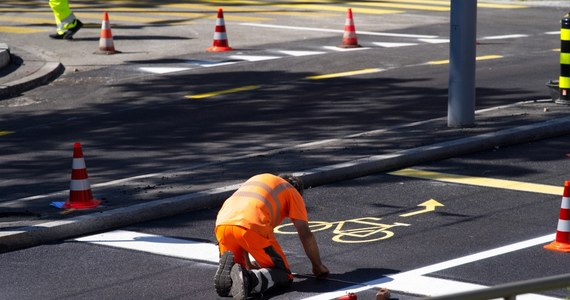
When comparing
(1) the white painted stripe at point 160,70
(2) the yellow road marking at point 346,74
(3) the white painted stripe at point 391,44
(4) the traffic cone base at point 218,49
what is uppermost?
(4) the traffic cone base at point 218,49

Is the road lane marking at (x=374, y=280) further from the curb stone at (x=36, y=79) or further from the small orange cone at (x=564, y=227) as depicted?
the curb stone at (x=36, y=79)

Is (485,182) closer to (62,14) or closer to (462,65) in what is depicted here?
(462,65)

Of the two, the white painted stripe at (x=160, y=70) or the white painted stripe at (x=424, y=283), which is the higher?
the white painted stripe at (x=160, y=70)

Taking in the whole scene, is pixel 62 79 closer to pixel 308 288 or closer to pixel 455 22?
pixel 455 22

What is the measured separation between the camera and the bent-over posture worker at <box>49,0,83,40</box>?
23.1 m

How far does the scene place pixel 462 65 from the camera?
1366 centimetres

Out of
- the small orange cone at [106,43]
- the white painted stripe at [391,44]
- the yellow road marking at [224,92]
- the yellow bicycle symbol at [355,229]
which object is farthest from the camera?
the white painted stripe at [391,44]

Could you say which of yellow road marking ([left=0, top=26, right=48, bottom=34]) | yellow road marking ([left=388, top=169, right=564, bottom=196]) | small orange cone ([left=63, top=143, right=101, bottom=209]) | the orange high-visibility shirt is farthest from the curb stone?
the orange high-visibility shirt

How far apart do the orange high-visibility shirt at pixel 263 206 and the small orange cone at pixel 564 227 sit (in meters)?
2.03

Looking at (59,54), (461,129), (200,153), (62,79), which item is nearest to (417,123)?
(461,129)

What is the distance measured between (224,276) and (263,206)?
23.6 inches

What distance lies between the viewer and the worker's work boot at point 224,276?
7.91 meters

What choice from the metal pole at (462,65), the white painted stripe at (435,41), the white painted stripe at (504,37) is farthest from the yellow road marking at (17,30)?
the metal pole at (462,65)

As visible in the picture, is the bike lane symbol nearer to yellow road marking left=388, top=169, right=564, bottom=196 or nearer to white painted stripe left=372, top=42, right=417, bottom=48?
yellow road marking left=388, top=169, right=564, bottom=196
